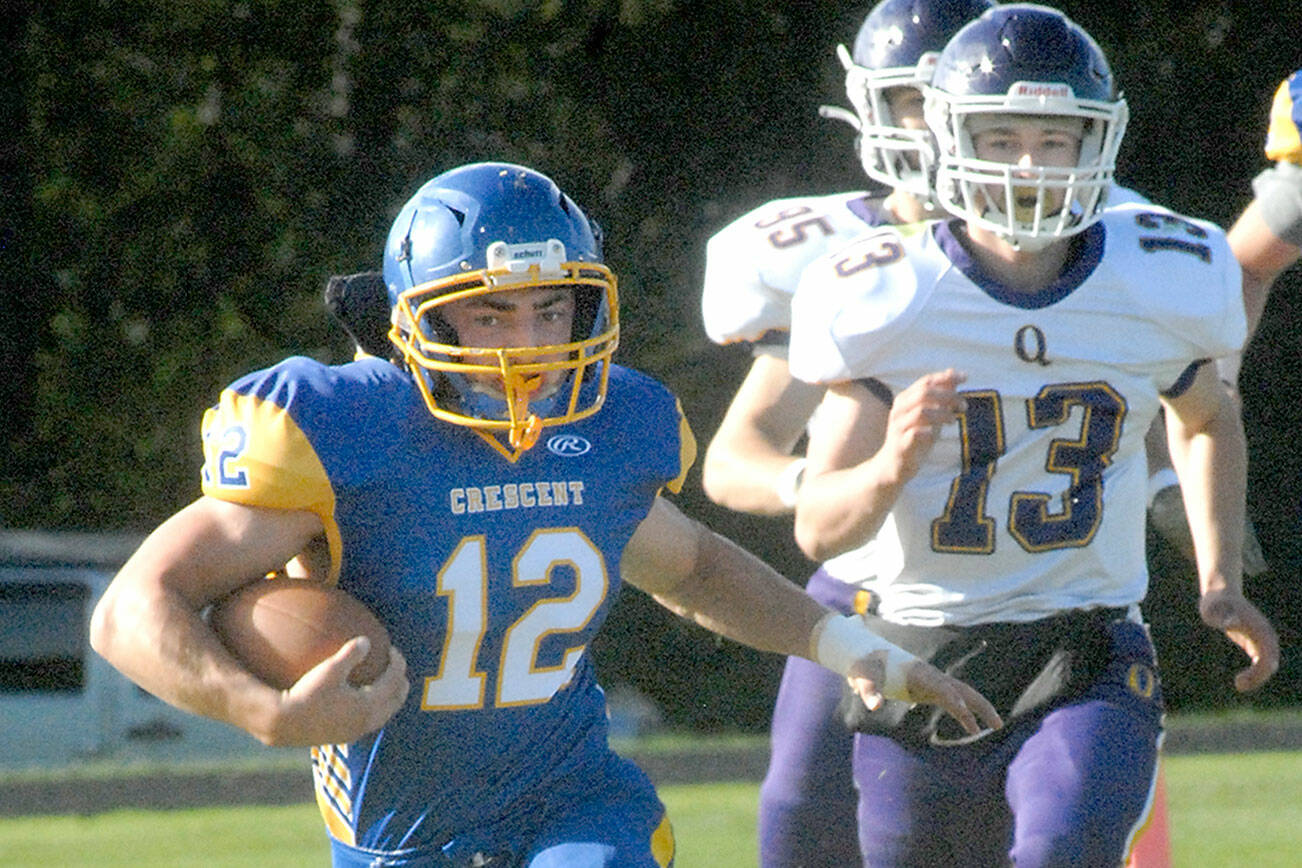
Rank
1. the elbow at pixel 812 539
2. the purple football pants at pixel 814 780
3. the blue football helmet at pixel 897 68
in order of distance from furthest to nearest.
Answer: the blue football helmet at pixel 897 68, the purple football pants at pixel 814 780, the elbow at pixel 812 539

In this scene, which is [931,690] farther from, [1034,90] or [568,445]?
[1034,90]

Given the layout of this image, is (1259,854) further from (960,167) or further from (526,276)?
(526,276)

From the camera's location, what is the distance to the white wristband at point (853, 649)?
3.51 m

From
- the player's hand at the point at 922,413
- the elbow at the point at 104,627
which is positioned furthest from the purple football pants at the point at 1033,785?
the elbow at the point at 104,627

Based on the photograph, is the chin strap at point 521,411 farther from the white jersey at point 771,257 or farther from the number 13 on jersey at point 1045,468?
the white jersey at point 771,257

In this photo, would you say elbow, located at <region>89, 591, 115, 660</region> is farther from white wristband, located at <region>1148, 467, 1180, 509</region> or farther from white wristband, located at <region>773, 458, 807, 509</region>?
white wristband, located at <region>1148, 467, 1180, 509</region>

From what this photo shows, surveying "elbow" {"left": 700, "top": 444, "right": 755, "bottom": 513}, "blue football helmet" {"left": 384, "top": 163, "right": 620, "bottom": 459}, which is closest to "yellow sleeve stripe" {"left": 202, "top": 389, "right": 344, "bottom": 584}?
"blue football helmet" {"left": 384, "top": 163, "right": 620, "bottom": 459}

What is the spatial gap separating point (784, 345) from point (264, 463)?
59.7 inches

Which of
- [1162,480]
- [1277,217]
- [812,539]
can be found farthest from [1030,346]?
[1277,217]

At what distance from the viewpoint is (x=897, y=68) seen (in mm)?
4383

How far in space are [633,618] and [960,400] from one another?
10.6 metres

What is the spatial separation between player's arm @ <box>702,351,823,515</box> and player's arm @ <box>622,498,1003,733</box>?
1.61ft

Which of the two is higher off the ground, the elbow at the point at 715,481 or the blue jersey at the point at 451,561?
the blue jersey at the point at 451,561

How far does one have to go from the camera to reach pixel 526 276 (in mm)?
3236
